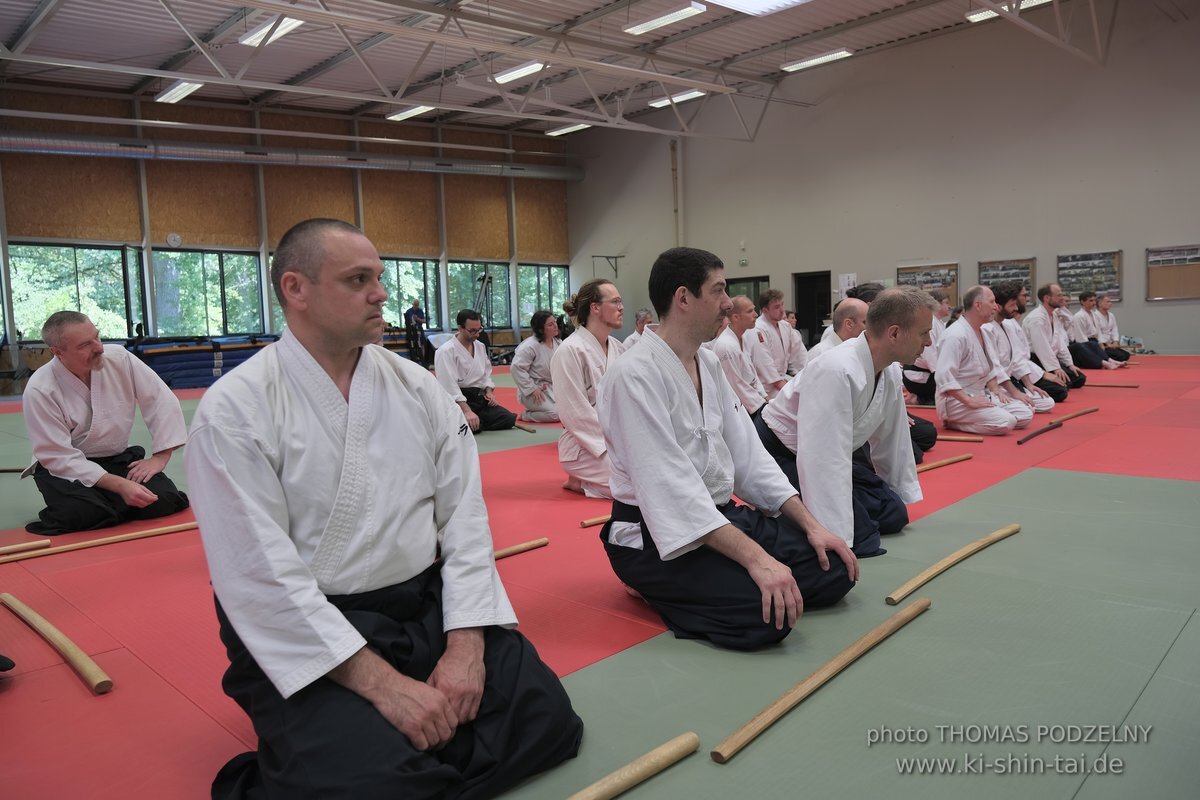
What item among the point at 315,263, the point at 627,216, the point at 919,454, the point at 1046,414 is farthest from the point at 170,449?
the point at 627,216

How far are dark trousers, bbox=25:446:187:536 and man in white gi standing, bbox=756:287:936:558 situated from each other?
401 centimetres

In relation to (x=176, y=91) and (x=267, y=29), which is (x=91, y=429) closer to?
(x=267, y=29)

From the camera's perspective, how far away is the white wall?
46.7 feet

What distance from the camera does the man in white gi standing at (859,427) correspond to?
3.52 metres

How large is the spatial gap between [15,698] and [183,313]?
17611 millimetres

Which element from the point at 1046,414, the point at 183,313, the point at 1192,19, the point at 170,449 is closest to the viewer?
the point at 170,449

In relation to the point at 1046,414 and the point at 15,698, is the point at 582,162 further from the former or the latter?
the point at 15,698

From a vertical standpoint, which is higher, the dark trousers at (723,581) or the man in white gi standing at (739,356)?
the man in white gi standing at (739,356)

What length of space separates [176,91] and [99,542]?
14099mm

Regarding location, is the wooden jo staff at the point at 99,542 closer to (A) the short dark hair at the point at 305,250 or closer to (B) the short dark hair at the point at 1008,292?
(A) the short dark hair at the point at 305,250

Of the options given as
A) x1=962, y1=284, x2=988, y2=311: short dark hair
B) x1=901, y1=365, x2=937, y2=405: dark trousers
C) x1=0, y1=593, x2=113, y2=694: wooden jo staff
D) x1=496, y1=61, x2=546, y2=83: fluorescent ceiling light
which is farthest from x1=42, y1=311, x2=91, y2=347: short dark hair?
x1=496, y1=61, x2=546, y2=83: fluorescent ceiling light

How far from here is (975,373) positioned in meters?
7.93

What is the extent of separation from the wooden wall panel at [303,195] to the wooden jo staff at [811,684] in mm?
18291

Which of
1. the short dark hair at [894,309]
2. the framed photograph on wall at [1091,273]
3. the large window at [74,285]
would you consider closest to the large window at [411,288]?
the large window at [74,285]
